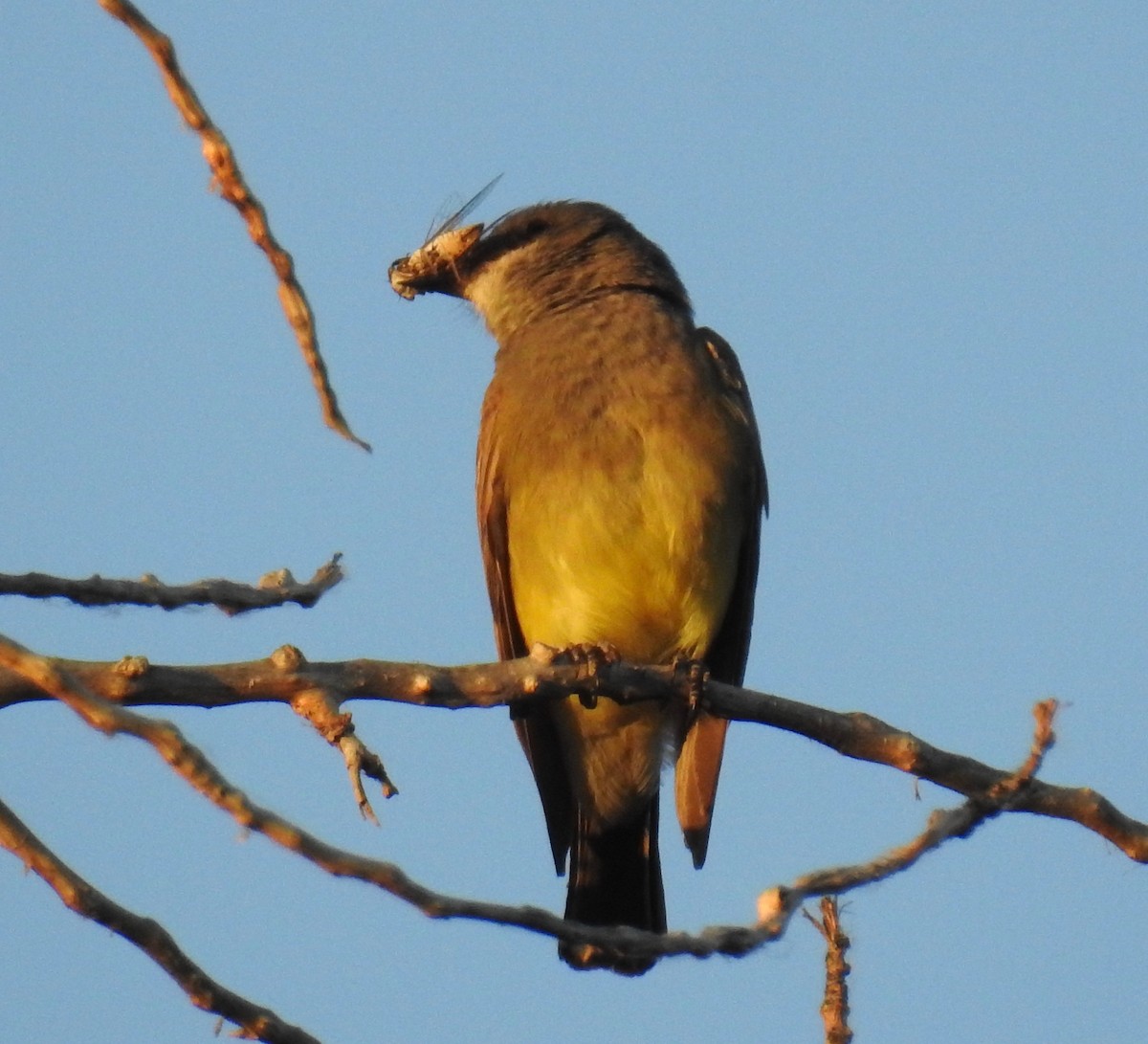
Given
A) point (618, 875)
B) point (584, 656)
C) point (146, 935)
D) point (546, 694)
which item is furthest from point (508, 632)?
point (146, 935)

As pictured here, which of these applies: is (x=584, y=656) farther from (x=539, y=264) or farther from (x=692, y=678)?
(x=539, y=264)

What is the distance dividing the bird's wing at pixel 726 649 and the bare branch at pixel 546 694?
4.20 ft

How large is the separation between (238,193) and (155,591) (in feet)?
5.26

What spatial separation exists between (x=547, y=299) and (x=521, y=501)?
1307mm

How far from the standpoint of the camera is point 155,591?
4688mm

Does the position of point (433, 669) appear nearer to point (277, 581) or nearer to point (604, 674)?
point (277, 581)

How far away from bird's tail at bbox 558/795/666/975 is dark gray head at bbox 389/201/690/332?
231 centimetres

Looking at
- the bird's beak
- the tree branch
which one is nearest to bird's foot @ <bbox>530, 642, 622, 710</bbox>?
the tree branch

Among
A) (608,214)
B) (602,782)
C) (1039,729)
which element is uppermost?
(608,214)

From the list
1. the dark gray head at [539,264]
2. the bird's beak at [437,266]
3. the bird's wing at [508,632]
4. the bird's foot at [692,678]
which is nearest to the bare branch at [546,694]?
the bird's foot at [692,678]

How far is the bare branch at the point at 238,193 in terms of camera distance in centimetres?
320

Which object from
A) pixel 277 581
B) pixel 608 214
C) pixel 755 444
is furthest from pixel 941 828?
pixel 608 214

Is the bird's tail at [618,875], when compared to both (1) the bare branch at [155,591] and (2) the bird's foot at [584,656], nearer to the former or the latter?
(2) the bird's foot at [584,656]

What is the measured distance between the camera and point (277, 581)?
4992 mm
